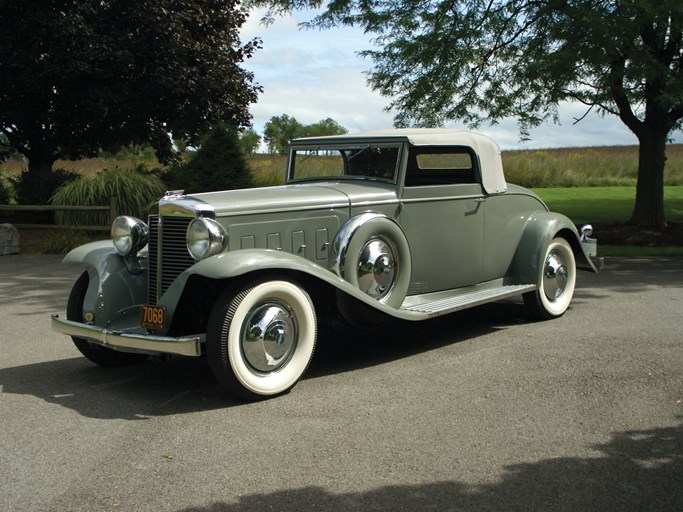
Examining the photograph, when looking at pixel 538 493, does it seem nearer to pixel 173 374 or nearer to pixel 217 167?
pixel 173 374

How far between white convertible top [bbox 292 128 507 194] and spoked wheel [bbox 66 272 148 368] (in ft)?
8.18

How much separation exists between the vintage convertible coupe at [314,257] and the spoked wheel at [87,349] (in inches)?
0.4

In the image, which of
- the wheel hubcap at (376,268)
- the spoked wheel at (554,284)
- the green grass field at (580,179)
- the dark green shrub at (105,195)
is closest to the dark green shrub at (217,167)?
the dark green shrub at (105,195)

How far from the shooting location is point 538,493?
3.50 metres

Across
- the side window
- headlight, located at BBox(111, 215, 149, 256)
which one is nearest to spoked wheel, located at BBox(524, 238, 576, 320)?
the side window

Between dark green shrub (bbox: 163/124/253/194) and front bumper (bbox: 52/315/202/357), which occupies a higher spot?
dark green shrub (bbox: 163/124/253/194)

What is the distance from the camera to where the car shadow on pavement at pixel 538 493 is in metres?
3.37

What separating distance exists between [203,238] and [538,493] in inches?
108

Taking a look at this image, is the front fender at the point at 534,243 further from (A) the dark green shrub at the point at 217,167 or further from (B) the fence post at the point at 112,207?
(B) the fence post at the point at 112,207

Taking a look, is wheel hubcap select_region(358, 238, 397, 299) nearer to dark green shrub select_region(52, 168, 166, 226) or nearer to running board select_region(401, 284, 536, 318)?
running board select_region(401, 284, 536, 318)

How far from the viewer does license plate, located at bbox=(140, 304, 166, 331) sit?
5.05 meters

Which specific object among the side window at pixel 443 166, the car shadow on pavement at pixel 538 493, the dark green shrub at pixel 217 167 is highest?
the dark green shrub at pixel 217 167

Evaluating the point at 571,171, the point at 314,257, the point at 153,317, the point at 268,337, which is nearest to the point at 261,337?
the point at 268,337

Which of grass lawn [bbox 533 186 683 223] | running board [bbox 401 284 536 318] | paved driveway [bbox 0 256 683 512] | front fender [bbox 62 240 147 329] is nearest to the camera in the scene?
paved driveway [bbox 0 256 683 512]
